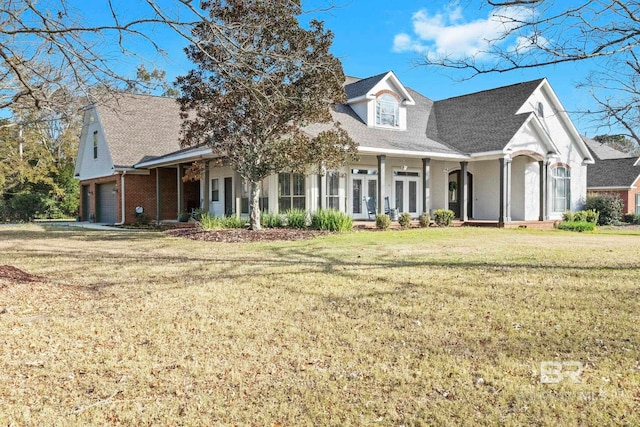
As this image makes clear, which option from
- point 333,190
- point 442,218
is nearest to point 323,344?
point 333,190

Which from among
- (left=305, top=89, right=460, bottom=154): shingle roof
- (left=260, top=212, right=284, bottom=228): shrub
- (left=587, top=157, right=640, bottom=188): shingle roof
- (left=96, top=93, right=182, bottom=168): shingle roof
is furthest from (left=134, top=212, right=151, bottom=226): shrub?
(left=587, top=157, right=640, bottom=188): shingle roof

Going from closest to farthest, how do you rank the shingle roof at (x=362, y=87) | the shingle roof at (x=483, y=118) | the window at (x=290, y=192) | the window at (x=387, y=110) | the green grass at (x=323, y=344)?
1. the green grass at (x=323, y=344)
2. the window at (x=290, y=192)
3. the shingle roof at (x=483, y=118)
4. the shingle roof at (x=362, y=87)
5. the window at (x=387, y=110)

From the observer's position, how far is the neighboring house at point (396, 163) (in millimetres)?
19688

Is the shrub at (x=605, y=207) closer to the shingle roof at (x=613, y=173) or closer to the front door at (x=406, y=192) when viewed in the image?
the shingle roof at (x=613, y=173)

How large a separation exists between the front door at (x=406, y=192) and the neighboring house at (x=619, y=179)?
49.6ft

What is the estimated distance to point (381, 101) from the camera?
22.2m

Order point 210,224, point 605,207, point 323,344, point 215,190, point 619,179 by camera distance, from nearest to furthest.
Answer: point 323,344, point 210,224, point 215,190, point 605,207, point 619,179

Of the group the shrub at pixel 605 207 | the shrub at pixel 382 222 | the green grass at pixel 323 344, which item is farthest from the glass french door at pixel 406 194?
the green grass at pixel 323 344

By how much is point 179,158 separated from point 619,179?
26.6 m

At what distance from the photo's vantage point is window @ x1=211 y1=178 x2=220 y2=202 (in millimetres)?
21688

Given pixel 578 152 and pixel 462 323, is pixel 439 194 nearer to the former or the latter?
pixel 578 152

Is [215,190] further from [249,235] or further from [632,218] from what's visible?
[632,218]

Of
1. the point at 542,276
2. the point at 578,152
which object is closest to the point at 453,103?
the point at 578,152

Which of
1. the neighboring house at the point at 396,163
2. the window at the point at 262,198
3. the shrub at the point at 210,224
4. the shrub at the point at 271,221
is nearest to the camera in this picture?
the shrub at the point at 210,224
